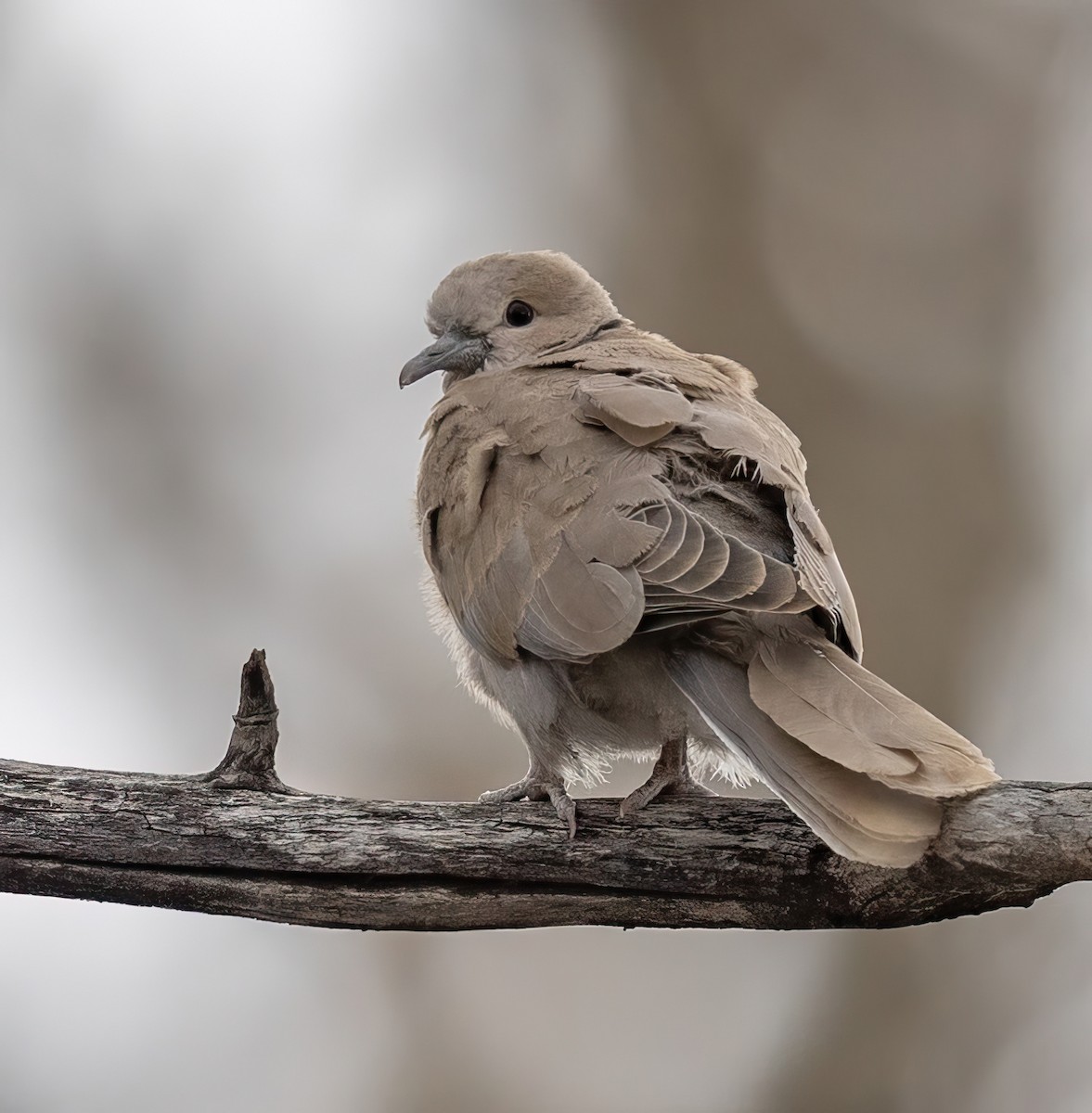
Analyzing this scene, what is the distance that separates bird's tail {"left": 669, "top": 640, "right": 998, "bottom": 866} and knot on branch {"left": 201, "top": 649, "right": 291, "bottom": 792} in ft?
3.17

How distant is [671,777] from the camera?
315cm

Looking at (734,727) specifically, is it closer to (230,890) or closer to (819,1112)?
(230,890)

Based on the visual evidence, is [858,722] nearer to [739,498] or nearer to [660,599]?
[660,599]

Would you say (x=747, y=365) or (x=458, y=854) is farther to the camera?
(x=747, y=365)

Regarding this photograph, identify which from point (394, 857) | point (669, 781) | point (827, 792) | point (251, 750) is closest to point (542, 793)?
point (669, 781)

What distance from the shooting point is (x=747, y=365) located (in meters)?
5.39

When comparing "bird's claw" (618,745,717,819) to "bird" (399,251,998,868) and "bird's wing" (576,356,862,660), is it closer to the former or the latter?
"bird" (399,251,998,868)

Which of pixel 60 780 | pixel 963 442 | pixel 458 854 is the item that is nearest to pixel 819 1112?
pixel 963 442

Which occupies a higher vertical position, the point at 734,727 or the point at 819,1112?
the point at 734,727

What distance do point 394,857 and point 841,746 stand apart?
40.6 inches

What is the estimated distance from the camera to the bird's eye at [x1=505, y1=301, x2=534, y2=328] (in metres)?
4.21

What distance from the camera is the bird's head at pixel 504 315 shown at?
4.14 metres

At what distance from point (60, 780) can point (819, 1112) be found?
3522 millimetres

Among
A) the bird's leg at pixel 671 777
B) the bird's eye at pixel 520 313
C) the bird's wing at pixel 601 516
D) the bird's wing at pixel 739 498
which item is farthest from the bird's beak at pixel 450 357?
the bird's leg at pixel 671 777
